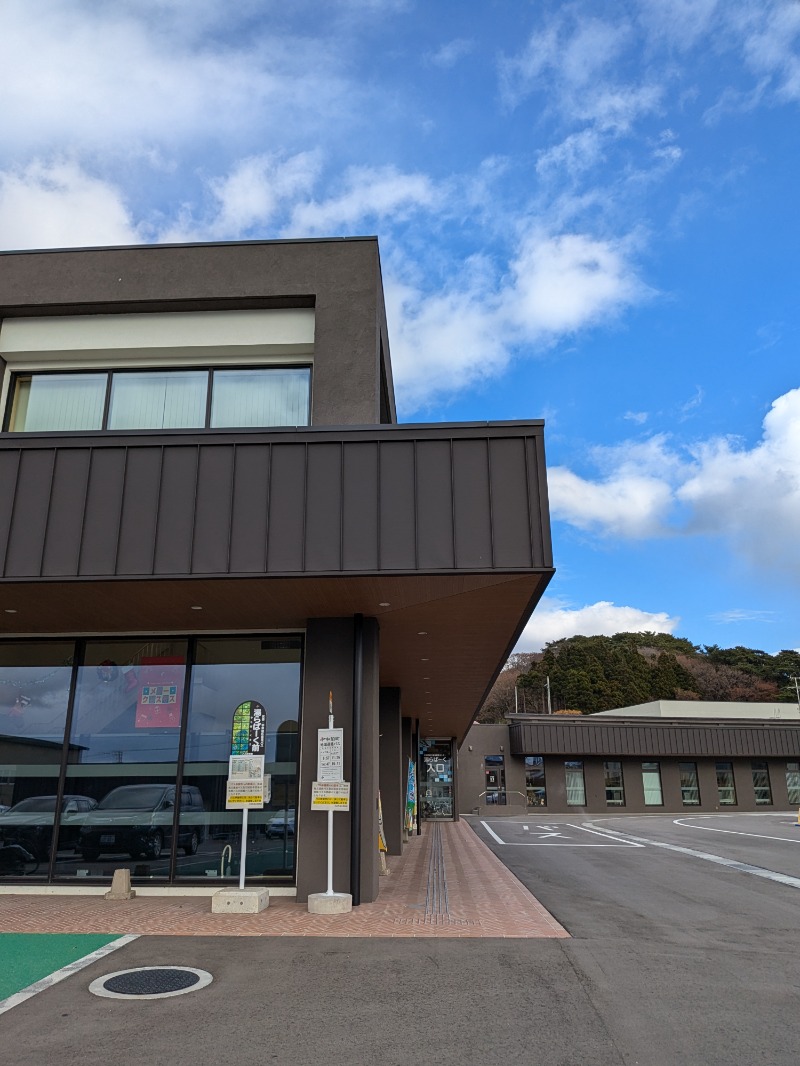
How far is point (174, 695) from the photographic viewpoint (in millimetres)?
10570

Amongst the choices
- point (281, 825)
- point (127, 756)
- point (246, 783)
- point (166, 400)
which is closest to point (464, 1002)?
point (246, 783)

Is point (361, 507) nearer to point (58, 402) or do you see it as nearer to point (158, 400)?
point (158, 400)

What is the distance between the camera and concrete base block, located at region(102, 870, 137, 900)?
9.49m

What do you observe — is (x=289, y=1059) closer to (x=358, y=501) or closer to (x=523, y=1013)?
(x=523, y=1013)

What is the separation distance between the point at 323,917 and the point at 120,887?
2.92 meters

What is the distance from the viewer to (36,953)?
A: 6.62m

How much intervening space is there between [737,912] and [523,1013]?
18.2 feet

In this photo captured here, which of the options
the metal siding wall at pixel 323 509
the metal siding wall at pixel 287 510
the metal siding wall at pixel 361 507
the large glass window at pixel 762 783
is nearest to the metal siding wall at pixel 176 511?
the metal siding wall at pixel 287 510

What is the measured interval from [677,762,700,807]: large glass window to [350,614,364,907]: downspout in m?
31.7

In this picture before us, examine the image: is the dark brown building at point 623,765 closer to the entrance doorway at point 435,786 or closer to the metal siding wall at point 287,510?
the entrance doorway at point 435,786

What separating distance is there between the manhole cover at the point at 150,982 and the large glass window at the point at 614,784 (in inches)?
1315

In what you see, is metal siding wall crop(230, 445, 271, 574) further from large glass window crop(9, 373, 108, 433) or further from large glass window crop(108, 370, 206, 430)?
large glass window crop(9, 373, 108, 433)

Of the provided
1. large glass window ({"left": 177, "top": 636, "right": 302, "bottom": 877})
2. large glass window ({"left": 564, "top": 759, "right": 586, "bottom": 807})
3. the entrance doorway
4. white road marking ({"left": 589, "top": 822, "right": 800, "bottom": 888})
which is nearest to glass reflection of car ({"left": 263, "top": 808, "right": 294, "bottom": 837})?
large glass window ({"left": 177, "top": 636, "right": 302, "bottom": 877})

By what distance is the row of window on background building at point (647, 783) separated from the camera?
36281mm
